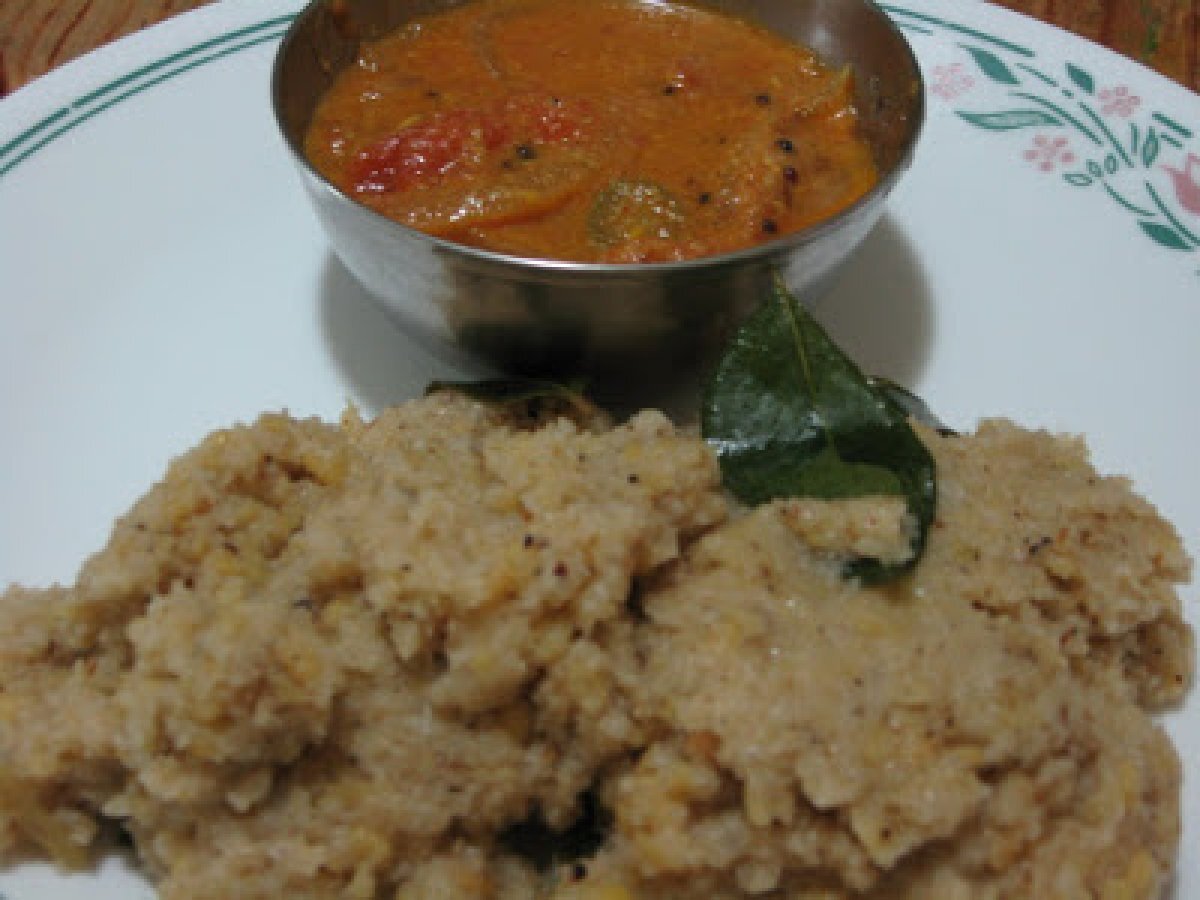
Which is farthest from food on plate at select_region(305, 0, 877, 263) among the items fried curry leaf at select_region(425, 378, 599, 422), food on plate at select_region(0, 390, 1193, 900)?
food on plate at select_region(0, 390, 1193, 900)

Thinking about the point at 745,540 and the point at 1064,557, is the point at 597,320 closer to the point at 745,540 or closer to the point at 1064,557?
the point at 745,540

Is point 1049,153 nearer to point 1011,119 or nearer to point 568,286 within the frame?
point 1011,119

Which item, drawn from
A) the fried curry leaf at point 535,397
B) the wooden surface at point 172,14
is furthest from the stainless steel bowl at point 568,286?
the wooden surface at point 172,14

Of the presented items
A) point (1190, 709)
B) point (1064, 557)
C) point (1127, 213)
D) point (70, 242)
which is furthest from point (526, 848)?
point (1127, 213)

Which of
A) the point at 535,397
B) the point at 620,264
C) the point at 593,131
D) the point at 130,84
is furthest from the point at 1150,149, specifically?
the point at 130,84

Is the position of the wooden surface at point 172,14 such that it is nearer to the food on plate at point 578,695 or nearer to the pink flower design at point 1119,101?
the pink flower design at point 1119,101

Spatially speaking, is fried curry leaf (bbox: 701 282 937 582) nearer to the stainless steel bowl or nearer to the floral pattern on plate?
the stainless steel bowl

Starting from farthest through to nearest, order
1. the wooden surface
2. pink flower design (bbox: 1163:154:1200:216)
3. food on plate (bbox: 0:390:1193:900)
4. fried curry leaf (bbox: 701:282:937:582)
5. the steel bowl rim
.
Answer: the wooden surface, pink flower design (bbox: 1163:154:1200:216), the steel bowl rim, fried curry leaf (bbox: 701:282:937:582), food on plate (bbox: 0:390:1193:900)
